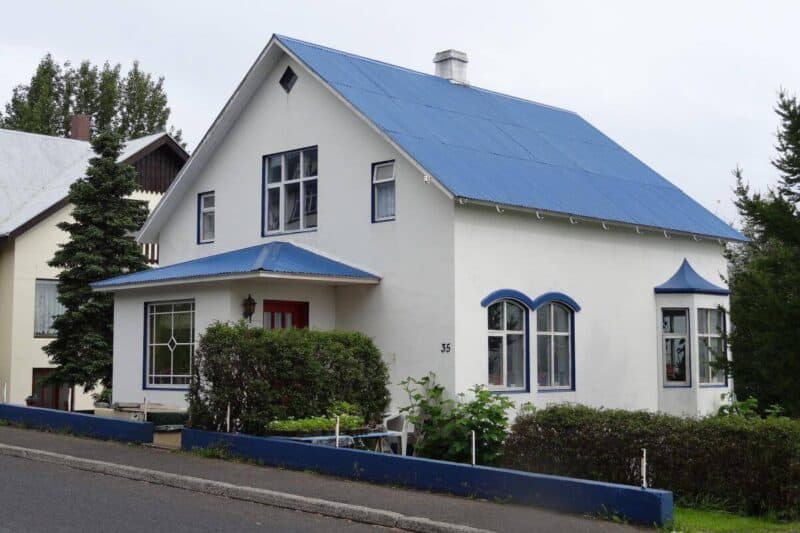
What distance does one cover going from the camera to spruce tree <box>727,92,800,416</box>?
16891 mm

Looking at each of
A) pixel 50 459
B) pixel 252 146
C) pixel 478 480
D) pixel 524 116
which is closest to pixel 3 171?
pixel 252 146

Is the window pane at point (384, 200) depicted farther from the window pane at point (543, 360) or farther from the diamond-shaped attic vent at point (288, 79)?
the window pane at point (543, 360)

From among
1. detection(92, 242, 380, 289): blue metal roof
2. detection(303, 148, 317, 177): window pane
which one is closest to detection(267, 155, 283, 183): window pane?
detection(303, 148, 317, 177): window pane

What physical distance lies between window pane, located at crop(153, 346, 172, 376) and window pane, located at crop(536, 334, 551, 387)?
6928 mm

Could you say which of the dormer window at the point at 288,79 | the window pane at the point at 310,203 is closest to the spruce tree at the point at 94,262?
the dormer window at the point at 288,79

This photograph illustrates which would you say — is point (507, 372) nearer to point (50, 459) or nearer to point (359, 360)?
point (359, 360)

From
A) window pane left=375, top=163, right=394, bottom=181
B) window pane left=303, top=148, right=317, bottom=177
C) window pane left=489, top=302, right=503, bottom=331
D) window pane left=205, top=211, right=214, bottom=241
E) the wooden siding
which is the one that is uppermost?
the wooden siding

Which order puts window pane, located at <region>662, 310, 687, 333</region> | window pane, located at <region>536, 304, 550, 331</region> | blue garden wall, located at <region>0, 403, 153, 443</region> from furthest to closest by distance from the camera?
A: window pane, located at <region>662, 310, 687, 333</region>
window pane, located at <region>536, 304, 550, 331</region>
blue garden wall, located at <region>0, 403, 153, 443</region>

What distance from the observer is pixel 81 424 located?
1802 centimetres

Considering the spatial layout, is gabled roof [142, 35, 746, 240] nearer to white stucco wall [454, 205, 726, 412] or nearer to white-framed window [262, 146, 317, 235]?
white stucco wall [454, 205, 726, 412]

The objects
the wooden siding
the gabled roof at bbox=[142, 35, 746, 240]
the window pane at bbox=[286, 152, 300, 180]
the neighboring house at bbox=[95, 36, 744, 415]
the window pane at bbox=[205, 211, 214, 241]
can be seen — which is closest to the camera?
the neighboring house at bbox=[95, 36, 744, 415]

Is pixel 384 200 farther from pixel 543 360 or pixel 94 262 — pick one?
pixel 94 262

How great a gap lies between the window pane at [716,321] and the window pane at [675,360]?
76cm

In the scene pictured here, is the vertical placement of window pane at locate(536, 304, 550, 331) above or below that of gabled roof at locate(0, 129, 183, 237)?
below
